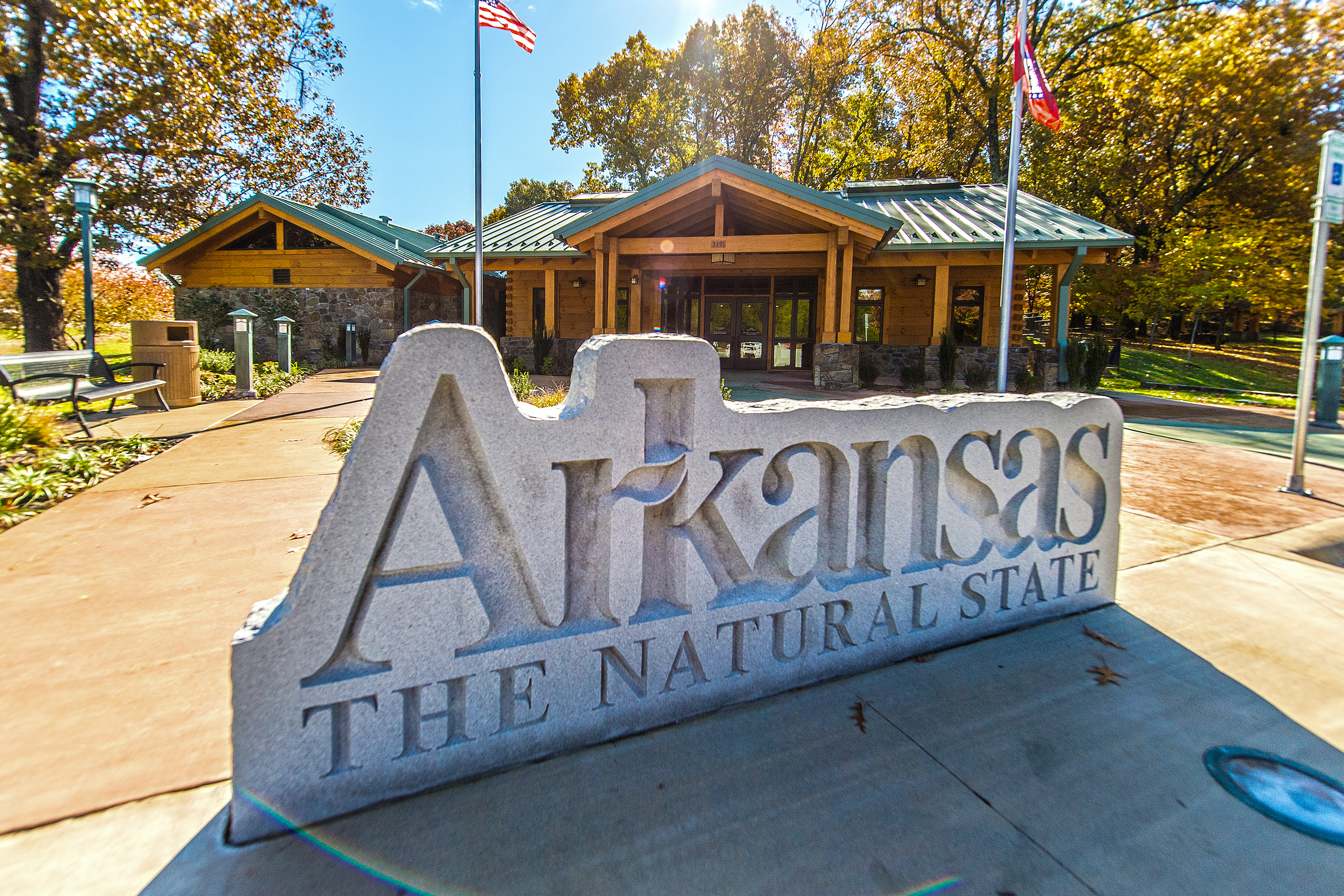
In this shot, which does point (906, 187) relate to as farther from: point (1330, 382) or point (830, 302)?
point (1330, 382)

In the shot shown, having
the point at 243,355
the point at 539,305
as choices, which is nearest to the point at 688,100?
the point at 539,305

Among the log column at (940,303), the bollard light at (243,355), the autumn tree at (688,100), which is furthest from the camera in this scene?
the autumn tree at (688,100)

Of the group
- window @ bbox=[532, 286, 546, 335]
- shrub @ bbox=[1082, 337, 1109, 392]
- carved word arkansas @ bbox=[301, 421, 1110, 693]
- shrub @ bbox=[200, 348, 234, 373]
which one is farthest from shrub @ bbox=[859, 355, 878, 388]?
shrub @ bbox=[200, 348, 234, 373]

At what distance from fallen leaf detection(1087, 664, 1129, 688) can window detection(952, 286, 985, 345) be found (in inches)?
635

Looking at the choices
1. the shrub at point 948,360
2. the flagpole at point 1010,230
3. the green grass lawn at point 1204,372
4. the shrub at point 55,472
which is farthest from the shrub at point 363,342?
the green grass lawn at point 1204,372

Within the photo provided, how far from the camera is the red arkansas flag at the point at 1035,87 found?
1058 centimetres

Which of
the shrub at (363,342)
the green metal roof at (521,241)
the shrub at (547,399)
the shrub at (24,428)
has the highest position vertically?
the green metal roof at (521,241)

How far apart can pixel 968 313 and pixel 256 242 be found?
2218 cm

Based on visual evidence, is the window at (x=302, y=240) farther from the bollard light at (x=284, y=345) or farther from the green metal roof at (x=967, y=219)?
the green metal roof at (x=967, y=219)

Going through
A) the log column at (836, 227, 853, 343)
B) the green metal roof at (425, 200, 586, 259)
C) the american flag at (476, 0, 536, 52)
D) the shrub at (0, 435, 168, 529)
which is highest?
the american flag at (476, 0, 536, 52)

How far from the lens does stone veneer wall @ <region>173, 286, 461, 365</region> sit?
21.6 meters

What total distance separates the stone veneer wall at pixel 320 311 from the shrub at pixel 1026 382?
58.1 feet

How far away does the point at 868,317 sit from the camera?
19281mm

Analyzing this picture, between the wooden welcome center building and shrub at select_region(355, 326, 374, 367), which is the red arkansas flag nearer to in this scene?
the wooden welcome center building
